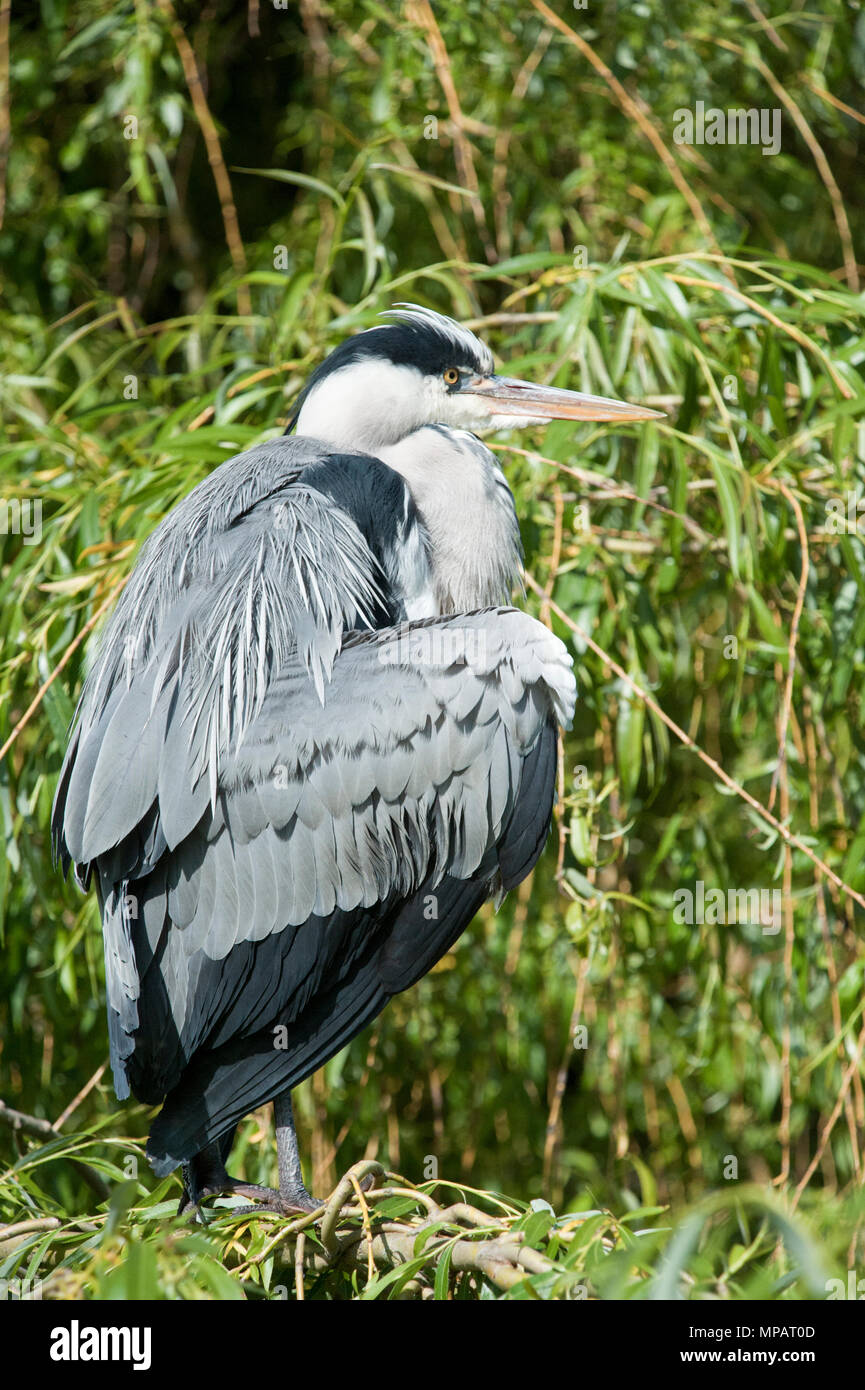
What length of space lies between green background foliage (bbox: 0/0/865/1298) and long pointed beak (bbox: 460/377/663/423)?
0.09 feet

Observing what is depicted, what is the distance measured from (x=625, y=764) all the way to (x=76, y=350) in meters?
1.39

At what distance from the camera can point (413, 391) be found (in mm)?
1973

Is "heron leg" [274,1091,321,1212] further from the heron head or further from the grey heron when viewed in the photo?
the heron head

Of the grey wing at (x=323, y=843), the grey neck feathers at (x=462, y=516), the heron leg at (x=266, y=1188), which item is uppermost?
the grey neck feathers at (x=462, y=516)

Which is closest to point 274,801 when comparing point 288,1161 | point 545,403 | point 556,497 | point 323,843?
point 323,843

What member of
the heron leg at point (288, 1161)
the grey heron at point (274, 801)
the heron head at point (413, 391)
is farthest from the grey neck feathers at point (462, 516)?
the heron leg at point (288, 1161)

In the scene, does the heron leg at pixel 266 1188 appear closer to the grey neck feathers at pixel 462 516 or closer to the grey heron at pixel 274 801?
the grey heron at pixel 274 801

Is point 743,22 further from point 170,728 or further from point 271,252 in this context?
point 170,728

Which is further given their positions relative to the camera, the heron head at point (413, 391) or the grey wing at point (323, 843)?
the heron head at point (413, 391)

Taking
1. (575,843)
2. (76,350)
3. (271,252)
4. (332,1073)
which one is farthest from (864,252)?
(332,1073)

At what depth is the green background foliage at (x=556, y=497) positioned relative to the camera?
70.8 inches

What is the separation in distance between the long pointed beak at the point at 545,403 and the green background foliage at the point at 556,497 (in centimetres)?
3

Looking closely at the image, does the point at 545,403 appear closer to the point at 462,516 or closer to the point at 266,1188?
the point at 462,516

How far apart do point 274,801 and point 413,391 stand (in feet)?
2.26
